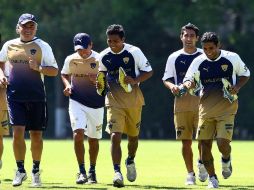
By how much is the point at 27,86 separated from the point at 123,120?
5.00ft

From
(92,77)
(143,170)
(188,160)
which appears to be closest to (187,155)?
(188,160)

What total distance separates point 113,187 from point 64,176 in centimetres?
308

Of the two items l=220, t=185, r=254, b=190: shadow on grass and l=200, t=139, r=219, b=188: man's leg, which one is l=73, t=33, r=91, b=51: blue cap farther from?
l=220, t=185, r=254, b=190: shadow on grass

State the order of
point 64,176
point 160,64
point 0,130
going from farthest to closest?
point 160,64, point 64,176, point 0,130

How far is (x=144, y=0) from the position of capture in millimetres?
47281

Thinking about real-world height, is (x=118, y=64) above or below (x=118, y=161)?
above

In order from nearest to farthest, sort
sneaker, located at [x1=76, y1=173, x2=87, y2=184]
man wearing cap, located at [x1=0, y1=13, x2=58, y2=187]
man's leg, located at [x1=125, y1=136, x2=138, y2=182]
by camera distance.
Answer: man wearing cap, located at [x1=0, y1=13, x2=58, y2=187]
sneaker, located at [x1=76, y1=173, x2=87, y2=184]
man's leg, located at [x1=125, y1=136, x2=138, y2=182]

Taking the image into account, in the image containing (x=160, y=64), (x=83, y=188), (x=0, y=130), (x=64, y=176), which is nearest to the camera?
(x=83, y=188)

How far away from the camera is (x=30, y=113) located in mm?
16250

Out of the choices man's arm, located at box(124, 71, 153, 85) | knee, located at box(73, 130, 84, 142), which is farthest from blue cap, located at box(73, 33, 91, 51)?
knee, located at box(73, 130, 84, 142)

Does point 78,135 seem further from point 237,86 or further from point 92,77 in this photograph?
point 237,86

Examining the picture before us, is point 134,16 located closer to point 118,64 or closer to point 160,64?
point 160,64

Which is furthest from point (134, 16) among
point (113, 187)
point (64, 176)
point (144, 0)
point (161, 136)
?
point (113, 187)

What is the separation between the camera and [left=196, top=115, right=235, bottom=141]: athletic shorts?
15812 mm
